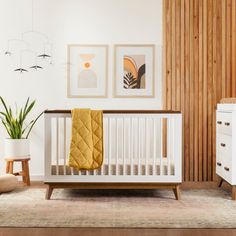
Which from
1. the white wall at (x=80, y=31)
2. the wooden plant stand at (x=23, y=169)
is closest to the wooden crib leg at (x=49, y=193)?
the wooden plant stand at (x=23, y=169)

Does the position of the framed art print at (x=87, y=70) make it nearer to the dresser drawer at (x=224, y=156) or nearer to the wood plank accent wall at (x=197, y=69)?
the wood plank accent wall at (x=197, y=69)

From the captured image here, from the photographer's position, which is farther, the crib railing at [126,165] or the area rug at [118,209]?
the crib railing at [126,165]

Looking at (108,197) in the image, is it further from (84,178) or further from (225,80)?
(225,80)

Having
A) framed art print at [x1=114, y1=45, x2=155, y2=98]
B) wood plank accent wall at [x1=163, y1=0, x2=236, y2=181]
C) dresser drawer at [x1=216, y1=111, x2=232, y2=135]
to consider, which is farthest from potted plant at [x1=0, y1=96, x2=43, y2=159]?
dresser drawer at [x1=216, y1=111, x2=232, y2=135]

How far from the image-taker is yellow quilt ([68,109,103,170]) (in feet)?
11.5

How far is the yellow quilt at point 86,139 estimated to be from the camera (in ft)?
11.5

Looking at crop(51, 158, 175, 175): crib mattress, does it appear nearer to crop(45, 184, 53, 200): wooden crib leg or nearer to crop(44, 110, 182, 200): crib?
crop(44, 110, 182, 200): crib

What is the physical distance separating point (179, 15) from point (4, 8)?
200 cm

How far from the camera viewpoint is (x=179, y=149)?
3578 millimetres

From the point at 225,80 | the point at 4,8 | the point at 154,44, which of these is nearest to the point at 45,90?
the point at 4,8

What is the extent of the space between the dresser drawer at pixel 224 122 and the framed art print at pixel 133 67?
3.29 ft

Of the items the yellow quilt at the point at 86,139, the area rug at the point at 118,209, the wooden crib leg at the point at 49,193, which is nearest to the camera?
the area rug at the point at 118,209

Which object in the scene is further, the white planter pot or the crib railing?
the white planter pot

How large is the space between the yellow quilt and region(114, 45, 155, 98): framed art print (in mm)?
1139
